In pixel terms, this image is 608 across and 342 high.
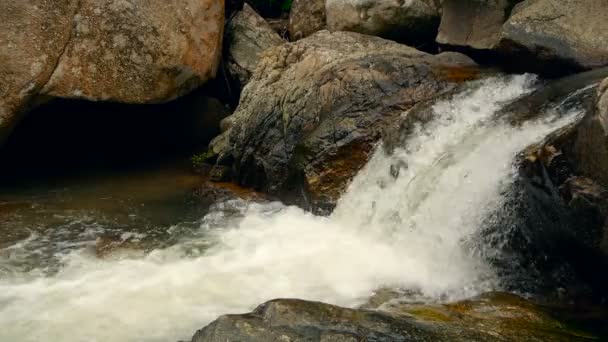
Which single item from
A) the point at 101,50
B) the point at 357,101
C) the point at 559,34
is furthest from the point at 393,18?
the point at 101,50

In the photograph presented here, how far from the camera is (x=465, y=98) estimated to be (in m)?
6.94

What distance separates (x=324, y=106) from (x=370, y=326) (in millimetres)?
4262

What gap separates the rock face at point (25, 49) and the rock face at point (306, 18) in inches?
156

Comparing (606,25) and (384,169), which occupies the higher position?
(606,25)

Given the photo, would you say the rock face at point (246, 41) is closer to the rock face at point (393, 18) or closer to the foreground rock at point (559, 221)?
the rock face at point (393, 18)

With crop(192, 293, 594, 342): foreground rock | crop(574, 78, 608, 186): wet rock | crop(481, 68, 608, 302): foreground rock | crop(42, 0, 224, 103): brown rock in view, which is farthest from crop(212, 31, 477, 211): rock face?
crop(192, 293, 594, 342): foreground rock

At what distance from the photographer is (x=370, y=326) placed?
3510 mm

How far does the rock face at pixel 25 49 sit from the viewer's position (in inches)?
308

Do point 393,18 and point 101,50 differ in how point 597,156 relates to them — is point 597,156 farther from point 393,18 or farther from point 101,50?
point 101,50

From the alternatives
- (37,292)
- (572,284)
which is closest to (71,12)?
(37,292)

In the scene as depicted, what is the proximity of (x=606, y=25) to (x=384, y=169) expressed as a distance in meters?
2.80

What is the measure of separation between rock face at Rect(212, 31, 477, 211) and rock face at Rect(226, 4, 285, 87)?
1.81 m

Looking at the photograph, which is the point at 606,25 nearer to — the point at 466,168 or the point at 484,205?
the point at 466,168

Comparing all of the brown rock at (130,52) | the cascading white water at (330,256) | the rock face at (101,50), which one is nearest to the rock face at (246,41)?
the rock face at (101,50)
